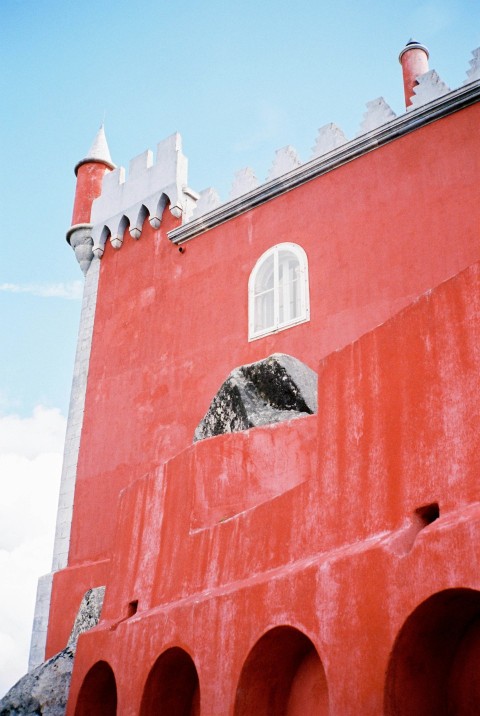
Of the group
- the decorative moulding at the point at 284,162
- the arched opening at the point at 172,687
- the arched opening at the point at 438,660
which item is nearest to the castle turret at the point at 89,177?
the decorative moulding at the point at 284,162

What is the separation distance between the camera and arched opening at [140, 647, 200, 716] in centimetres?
638

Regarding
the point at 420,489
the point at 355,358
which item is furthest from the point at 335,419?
the point at 420,489

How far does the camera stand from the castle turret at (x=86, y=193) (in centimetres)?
1400

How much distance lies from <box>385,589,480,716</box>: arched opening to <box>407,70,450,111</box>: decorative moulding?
24.7 ft

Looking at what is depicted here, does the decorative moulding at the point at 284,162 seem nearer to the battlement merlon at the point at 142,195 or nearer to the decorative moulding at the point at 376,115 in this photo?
the decorative moulding at the point at 376,115

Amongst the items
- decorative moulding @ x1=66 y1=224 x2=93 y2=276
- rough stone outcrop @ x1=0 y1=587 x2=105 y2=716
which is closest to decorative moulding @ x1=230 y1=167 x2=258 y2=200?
decorative moulding @ x1=66 y1=224 x2=93 y2=276

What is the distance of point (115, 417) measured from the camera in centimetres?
1219

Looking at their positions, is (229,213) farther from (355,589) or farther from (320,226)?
(355,589)

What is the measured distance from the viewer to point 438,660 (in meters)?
4.60

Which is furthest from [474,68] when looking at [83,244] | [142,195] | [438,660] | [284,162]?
[438,660]

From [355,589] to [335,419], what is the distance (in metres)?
1.36

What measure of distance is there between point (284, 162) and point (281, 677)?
315 inches

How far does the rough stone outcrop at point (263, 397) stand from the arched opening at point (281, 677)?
9.30ft

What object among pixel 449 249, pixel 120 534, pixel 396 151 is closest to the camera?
pixel 120 534
